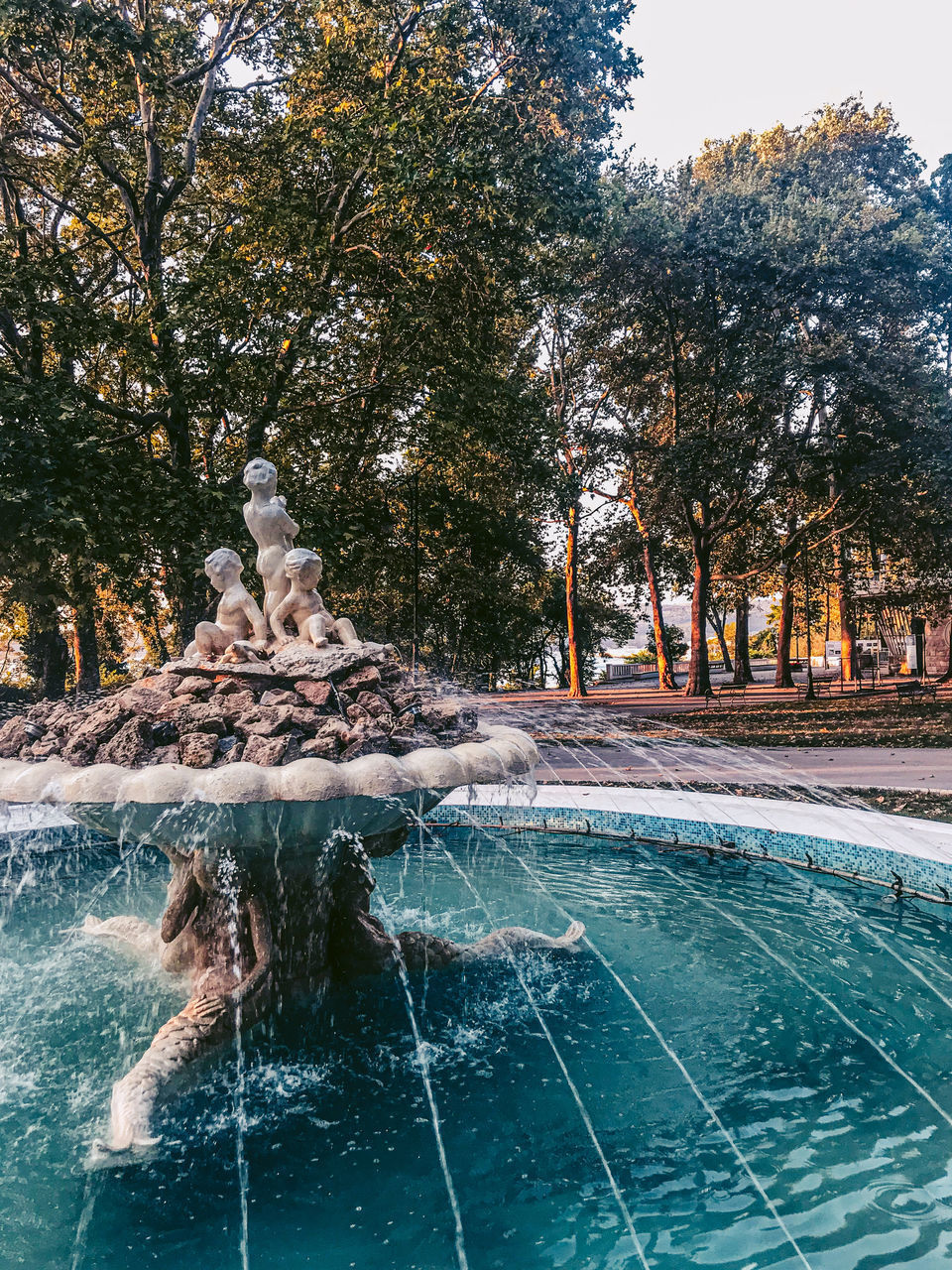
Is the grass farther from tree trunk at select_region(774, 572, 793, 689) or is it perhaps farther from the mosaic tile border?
the mosaic tile border

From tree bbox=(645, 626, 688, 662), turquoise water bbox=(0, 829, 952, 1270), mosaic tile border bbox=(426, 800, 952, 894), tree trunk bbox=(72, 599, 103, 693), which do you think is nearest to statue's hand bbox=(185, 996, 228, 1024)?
turquoise water bbox=(0, 829, 952, 1270)

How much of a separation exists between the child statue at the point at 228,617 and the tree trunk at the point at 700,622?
728 inches

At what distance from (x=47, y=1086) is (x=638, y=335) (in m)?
22.2

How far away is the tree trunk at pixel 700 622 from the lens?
22.7 m

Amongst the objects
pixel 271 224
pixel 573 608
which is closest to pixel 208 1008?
pixel 271 224

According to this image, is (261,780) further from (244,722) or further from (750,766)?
(750,766)

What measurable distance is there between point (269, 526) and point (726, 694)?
20.8m

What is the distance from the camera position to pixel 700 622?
76.7 ft

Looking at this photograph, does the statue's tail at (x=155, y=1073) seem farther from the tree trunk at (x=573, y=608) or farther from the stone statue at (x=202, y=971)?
the tree trunk at (x=573, y=608)

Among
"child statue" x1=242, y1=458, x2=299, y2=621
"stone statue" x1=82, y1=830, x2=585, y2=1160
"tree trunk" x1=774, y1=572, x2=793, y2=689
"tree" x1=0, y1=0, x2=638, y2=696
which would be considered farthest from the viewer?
"tree trunk" x1=774, y1=572, x2=793, y2=689

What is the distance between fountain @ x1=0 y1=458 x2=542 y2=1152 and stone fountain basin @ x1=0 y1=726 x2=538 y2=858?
11 millimetres

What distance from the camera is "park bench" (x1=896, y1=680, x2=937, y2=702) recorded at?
23.1 meters

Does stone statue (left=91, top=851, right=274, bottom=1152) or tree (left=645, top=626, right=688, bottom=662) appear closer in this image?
stone statue (left=91, top=851, right=274, bottom=1152)

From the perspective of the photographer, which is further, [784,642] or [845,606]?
[784,642]
